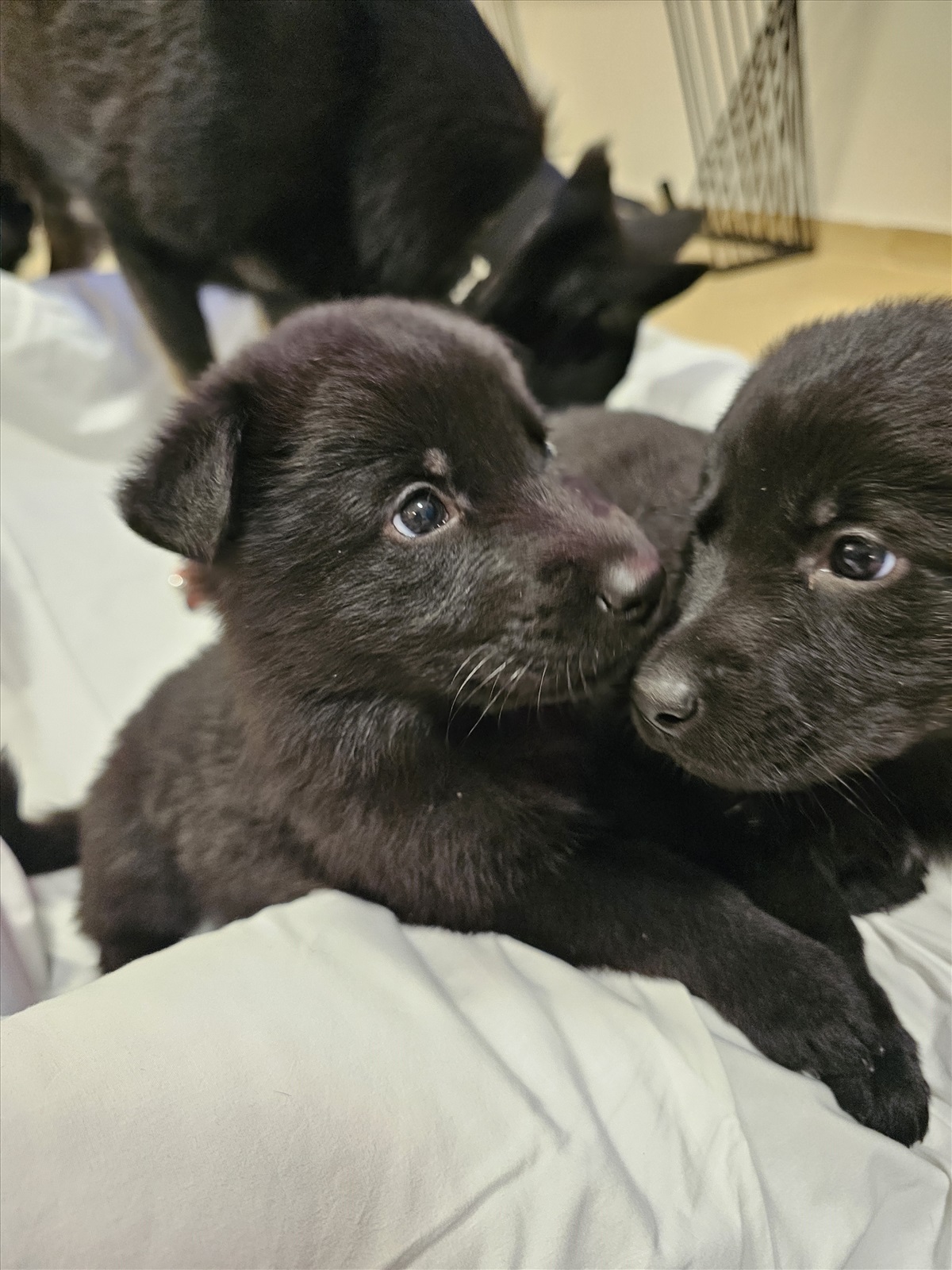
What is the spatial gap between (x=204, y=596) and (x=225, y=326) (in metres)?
1.24

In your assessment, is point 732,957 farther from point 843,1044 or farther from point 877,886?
point 877,886

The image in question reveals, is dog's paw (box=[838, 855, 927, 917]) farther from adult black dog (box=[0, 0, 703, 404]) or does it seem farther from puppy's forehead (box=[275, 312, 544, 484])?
adult black dog (box=[0, 0, 703, 404])

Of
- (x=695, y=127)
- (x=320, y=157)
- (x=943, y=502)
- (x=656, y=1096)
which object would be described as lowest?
(x=656, y=1096)

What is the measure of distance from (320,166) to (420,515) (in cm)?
95

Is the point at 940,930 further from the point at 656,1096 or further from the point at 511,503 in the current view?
the point at 511,503

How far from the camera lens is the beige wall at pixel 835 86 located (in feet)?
3.31

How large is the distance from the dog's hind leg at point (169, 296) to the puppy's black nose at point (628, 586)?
1297mm

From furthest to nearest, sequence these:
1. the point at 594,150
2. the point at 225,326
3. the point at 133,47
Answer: the point at 225,326, the point at 594,150, the point at 133,47

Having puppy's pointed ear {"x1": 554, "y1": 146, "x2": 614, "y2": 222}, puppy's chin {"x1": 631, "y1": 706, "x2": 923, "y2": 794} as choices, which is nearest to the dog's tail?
puppy's chin {"x1": 631, "y1": 706, "x2": 923, "y2": 794}

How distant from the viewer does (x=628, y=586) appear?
40.9 inches

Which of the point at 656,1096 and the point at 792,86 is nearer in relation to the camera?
the point at 656,1096

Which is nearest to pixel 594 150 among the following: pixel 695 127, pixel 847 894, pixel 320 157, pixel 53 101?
pixel 695 127

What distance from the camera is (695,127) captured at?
1530mm

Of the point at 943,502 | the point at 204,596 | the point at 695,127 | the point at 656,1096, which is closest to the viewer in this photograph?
the point at 943,502
